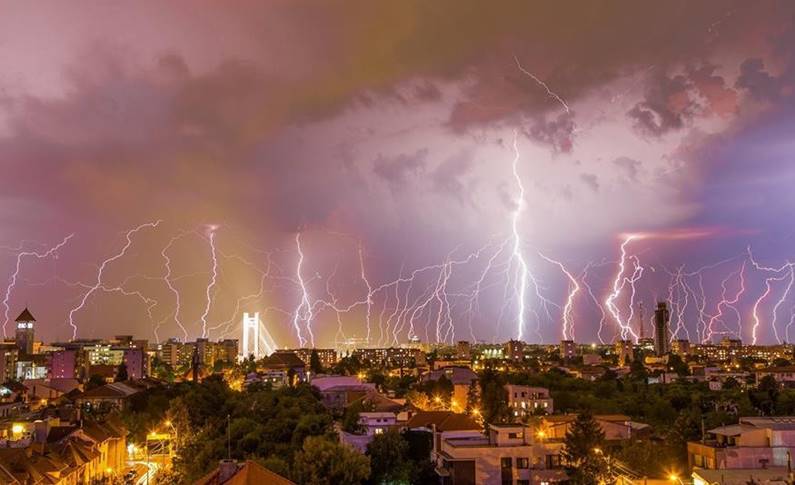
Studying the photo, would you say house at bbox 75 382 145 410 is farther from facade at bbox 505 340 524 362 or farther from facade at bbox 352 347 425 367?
facade at bbox 352 347 425 367

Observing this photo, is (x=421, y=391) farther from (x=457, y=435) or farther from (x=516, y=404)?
(x=457, y=435)

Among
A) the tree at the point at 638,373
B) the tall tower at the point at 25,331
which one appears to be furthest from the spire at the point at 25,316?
the tree at the point at 638,373

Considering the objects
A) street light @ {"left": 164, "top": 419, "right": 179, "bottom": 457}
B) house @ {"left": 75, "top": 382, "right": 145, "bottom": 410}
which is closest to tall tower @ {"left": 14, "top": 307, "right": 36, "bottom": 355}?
house @ {"left": 75, "top": 382, "right": 145, "bottom": 410}

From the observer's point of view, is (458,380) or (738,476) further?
(458,380)

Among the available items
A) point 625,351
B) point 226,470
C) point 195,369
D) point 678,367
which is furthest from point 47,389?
point 625,351

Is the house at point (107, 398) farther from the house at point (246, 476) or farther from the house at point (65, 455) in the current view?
the house at point (246, 476)

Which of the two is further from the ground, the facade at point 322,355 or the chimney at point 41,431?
the facade at point 322,355

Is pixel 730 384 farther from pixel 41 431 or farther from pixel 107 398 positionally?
pixel 41 431
